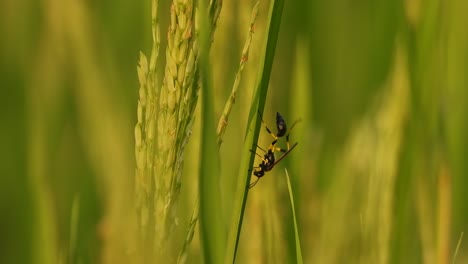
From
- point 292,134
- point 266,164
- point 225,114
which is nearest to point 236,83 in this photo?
point 225,114

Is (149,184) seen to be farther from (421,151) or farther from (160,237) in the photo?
(421,151)

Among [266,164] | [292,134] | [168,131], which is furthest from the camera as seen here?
[292,134]

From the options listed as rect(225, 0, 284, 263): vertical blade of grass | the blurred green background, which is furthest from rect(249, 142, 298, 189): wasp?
rect(225, 0, 284, 263): vertical blade of grass

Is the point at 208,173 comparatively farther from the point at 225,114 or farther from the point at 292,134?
the point at 292,134

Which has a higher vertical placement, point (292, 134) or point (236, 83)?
point (292, 134)

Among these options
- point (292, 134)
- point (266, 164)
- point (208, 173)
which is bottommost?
point (208, 173)

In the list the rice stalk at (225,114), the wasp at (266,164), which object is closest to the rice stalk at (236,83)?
the rice stalk at (225,114)
